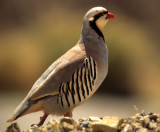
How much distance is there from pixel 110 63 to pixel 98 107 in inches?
77.6

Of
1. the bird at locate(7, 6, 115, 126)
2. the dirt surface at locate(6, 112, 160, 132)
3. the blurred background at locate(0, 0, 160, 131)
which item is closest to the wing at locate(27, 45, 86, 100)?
the bird at locate(7, 6, 115, 126)

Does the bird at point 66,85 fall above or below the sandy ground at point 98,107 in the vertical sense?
above

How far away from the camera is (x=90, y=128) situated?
7.11 metres

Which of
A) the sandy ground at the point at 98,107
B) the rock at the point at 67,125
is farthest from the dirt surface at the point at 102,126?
the sandy ground at the point at 98,107

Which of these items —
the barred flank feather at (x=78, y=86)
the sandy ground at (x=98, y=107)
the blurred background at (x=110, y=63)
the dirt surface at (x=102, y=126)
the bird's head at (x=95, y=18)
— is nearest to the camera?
the dirt surface at (x=102, y=126)

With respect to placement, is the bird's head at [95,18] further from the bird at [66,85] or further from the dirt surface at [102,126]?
the dirt surface at [102,126]

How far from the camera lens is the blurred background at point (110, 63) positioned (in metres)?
19.7

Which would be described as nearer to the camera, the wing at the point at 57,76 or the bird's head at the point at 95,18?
the wing at the point at 57,76

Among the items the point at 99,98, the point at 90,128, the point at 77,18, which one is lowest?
the point at 99,98

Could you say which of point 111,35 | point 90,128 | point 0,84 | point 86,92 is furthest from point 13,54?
point 90,128

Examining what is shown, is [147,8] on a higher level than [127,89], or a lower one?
higher

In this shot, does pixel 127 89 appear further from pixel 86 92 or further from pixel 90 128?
pixel 90 128

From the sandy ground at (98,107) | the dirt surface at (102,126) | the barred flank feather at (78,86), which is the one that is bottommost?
the sandy ground at (98,107)

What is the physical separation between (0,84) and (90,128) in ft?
49.5
